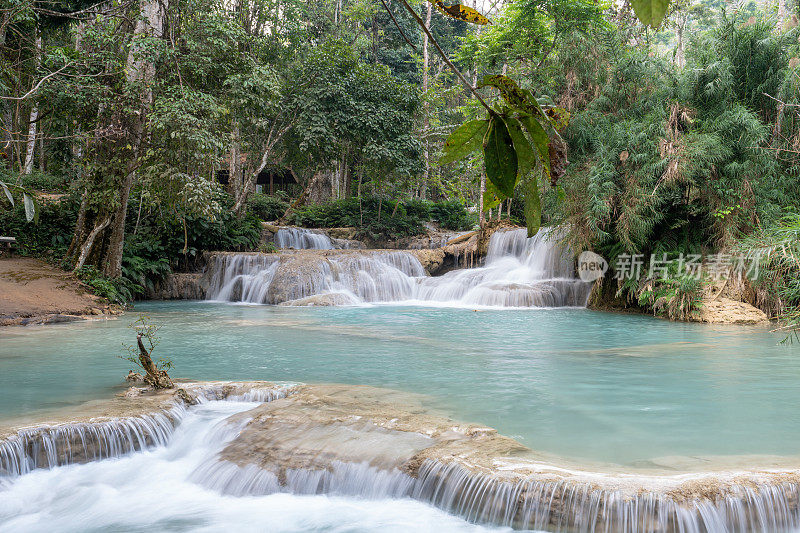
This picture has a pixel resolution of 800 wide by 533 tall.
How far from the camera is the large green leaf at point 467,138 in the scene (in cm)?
87

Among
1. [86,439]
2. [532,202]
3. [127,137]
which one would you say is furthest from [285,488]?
[127,137]

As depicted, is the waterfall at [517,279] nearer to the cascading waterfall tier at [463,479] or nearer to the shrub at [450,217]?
the shrub at [450,217]

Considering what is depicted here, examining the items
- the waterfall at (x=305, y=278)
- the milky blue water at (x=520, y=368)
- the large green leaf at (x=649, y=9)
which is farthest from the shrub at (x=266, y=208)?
the large green leaf at (x=649, y=9)

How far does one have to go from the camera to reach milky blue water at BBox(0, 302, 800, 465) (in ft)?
14.2

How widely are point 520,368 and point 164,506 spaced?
4103 millimetres

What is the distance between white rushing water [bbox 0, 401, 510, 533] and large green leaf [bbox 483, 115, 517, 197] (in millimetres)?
2914

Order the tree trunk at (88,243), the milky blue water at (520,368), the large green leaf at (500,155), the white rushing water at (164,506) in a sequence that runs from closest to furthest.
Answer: the large green leaf at (500,155), the white rushing water at (164,506), the milky blue water at (520,368), the tree trunk at (88,243)

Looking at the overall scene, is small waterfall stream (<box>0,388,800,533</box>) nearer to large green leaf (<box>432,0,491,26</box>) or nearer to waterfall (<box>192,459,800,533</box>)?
waterfall (<box>192,459,800,533</box>)

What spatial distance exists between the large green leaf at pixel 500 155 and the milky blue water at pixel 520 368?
11.0 ft

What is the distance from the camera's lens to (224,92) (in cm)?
1212

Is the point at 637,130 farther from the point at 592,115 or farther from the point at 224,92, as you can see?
the point at 224,92

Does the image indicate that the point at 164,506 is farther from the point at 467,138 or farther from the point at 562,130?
the point at 562,130

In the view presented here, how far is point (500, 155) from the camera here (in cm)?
83

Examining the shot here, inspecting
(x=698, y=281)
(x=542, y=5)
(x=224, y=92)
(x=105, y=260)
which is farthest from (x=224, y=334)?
(x=542, y=5)
